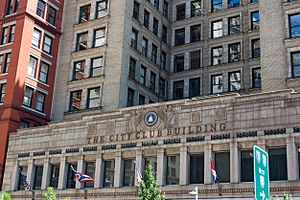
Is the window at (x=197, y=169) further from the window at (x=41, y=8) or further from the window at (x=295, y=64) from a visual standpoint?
the window at (x=41, y=8)

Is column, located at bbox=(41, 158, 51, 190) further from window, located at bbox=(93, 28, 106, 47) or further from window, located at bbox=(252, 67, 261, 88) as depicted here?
window, located at bbox=(252, 67, 261, 88)

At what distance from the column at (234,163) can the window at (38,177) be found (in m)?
19.7

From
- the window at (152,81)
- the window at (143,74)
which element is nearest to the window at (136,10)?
the window at (143,74)

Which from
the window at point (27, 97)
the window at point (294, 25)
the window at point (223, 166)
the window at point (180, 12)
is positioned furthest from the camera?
the window at point (180, 12)

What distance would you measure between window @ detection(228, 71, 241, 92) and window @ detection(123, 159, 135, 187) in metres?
17.6

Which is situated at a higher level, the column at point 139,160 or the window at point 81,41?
the window at point 81,41

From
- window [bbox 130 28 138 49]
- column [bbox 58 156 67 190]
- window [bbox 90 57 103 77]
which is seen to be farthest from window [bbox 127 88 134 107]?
column [bbox 58 156 67 190]

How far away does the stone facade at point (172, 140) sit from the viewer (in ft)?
108

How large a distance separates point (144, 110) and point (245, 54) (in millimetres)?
18100

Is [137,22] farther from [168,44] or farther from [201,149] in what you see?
[201,149]

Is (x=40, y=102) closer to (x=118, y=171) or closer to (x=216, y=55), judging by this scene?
(x=118, y=171)

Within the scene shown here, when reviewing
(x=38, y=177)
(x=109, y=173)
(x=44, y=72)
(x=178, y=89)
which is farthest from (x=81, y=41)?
(x=109, y=173)

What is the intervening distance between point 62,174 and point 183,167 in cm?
1239

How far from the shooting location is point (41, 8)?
173ft
